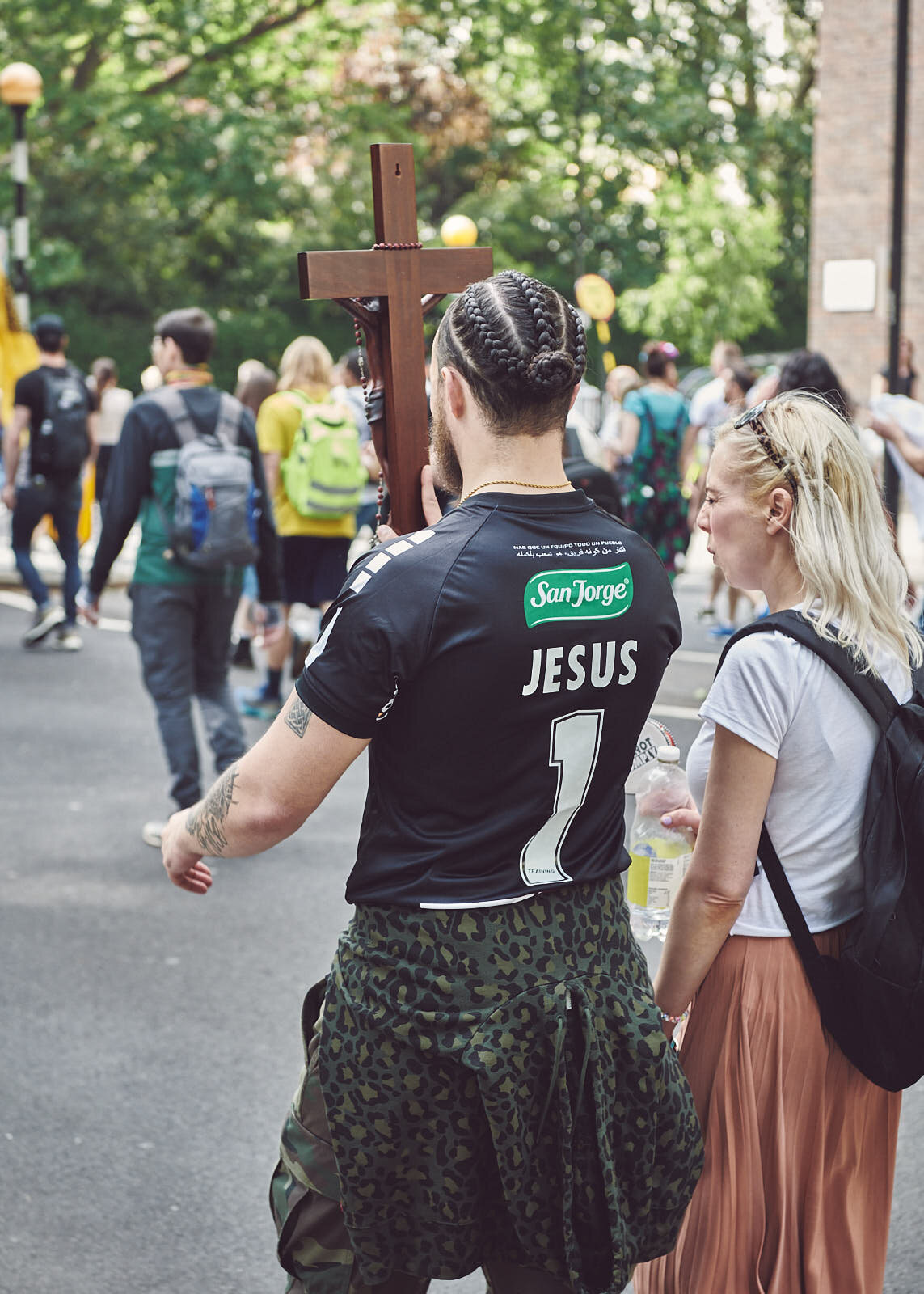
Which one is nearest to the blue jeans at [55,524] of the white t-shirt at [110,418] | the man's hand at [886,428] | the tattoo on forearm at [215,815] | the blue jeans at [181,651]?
the white t-shirt at [110,418]

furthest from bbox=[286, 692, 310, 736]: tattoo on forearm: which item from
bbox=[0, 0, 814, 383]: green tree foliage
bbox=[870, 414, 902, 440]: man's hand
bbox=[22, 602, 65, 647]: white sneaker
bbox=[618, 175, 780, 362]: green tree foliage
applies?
bbox=[618, 175, 780, 362]: green tree foliage

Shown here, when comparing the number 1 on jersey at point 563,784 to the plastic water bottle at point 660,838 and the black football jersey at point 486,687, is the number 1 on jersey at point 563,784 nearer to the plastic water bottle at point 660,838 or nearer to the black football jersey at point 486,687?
the black football jersey at point 486,687

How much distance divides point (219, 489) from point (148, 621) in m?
0.59

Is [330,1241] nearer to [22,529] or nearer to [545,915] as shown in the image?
[545,915]

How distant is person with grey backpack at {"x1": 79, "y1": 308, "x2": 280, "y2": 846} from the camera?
19.1ft

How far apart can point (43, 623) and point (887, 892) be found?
9177 mm

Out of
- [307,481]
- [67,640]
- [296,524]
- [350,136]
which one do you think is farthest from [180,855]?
[350,136]

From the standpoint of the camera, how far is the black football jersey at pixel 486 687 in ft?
6.45

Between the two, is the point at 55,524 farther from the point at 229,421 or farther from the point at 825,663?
the point at 825,663

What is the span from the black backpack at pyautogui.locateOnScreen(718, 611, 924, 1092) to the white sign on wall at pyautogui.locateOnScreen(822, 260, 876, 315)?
1355cm

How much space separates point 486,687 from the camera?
6.54 feet

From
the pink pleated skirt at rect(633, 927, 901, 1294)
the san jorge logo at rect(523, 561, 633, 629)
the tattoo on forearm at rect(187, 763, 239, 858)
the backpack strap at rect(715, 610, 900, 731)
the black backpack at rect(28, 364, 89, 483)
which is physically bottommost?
the pink pleated skirt at rect(633, 927, 901, 1294)

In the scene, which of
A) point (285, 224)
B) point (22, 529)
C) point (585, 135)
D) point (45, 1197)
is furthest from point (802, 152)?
point (45, 1197)

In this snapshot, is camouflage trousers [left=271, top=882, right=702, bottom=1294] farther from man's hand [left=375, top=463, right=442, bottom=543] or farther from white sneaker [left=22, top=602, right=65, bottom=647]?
white sneaker [left=22, top=602, right=65, bottom=647]
